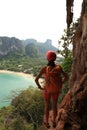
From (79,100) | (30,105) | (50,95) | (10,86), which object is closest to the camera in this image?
(79,100)

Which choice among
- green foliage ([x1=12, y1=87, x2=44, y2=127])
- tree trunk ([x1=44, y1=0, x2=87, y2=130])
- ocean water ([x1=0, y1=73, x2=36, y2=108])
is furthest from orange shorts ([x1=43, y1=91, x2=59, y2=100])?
ocean water ([x1=0, y1=73, x2=36, y2=108])

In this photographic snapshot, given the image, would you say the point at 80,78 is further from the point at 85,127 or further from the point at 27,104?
the point at 27,104

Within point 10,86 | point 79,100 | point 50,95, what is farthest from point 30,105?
point 10,86

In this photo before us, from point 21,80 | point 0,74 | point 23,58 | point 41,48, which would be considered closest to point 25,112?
point 21,80

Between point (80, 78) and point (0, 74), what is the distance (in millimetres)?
94301

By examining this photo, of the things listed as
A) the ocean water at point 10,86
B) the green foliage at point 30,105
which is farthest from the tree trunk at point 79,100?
the ocean water at point 10,86

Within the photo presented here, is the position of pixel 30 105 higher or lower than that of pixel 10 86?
higher

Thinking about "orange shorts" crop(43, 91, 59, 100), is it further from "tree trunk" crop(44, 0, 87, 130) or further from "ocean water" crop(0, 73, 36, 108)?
"ocean water" crop(0, 73, 36, 108)

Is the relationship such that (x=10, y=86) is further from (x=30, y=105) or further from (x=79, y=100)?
(x=79, y=100)

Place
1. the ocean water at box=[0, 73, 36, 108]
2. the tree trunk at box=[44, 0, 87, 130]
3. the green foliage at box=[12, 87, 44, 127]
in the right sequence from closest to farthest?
1. the tree trunk at box=[44, 0, 87, 130]
2. the green foliage at box=[12, 87, 44, 127]
3. the ocean water at box=[0, 73, 36, 108]

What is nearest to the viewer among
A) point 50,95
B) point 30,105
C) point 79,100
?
point 79,100

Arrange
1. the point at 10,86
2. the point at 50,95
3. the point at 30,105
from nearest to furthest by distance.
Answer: the point at 50,95, the point at 30,105, the point at 10,86

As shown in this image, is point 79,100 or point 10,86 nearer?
point 79,100

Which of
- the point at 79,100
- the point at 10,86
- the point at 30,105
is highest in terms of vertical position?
the point at 79,100
